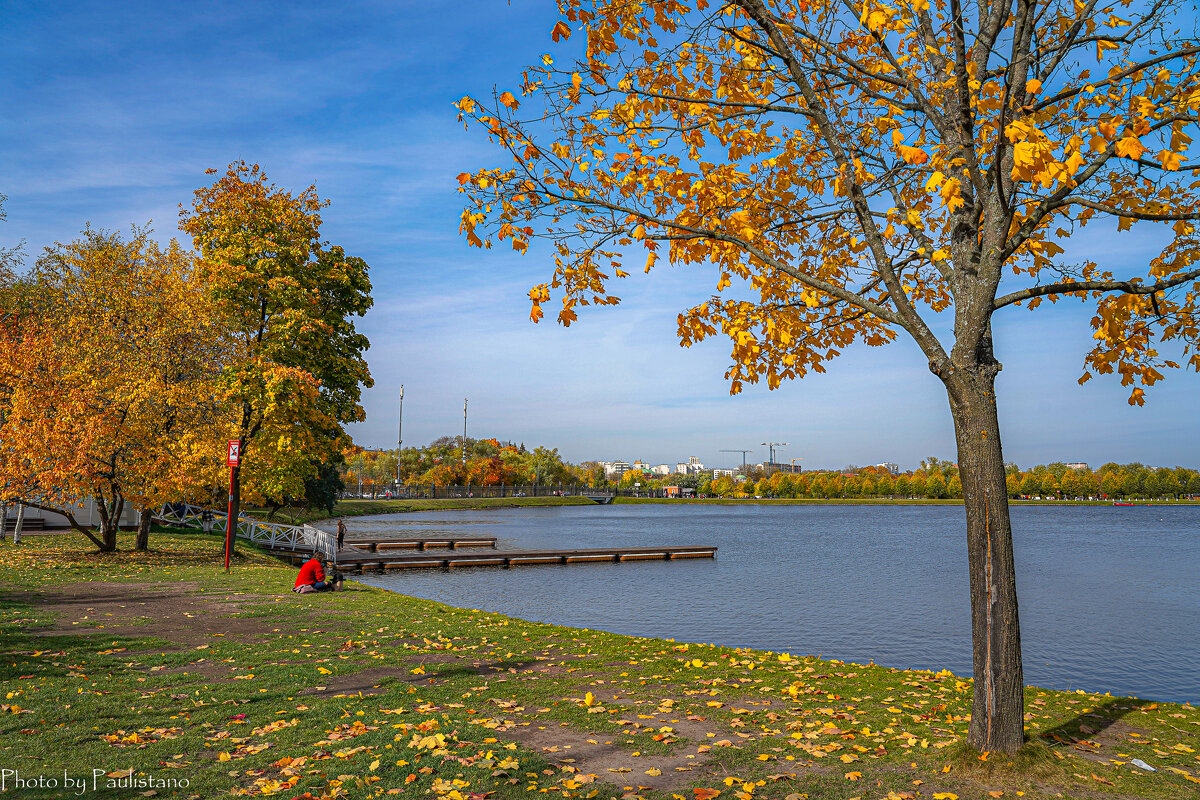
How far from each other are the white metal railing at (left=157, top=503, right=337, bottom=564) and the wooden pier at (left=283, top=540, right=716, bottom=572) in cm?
88

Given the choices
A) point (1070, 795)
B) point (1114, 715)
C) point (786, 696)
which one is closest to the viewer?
point (1070, 795)

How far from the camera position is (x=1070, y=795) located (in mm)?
5031

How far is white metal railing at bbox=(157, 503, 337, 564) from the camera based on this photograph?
3161cm

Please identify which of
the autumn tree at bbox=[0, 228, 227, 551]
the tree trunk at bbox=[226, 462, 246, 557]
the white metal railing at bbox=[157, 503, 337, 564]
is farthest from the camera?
the white metal railing at bbox=[157, 503, 337, 564]

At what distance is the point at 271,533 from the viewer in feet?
106

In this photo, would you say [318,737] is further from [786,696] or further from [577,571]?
[577,571]

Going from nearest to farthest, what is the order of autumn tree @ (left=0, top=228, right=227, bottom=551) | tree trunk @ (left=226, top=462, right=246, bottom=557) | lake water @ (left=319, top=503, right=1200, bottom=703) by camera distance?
lake water @ (left=319, top=503, right=1200, bottom=703), autumn tree @ (left=0, top=228, right=227, bottom=551), tree trunk @ (left=226, top=462, right=246, bottom=557)

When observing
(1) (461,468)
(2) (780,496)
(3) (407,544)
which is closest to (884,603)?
(3) (407,544)

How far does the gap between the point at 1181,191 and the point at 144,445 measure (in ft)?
74.3

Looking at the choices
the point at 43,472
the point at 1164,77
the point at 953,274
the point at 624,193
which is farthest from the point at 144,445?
the point at 1164,77

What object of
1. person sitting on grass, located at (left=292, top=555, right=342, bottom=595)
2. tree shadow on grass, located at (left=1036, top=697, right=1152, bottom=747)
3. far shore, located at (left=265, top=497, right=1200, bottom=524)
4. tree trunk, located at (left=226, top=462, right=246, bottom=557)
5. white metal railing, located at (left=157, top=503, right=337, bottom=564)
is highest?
tree trunk, located at (left=226, top=462, right=246, bottom=557)

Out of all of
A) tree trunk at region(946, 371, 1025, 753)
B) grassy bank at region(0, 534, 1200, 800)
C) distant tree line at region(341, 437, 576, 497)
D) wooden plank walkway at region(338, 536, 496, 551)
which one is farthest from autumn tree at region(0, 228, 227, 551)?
distant tree line at region(341, 437, 576, 497)

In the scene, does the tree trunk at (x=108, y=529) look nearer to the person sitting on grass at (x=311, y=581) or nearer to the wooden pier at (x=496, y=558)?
the person sitting on grass at (x=311, y=581)

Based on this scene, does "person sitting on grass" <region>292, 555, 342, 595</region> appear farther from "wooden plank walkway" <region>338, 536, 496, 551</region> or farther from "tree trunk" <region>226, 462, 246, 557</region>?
"wooden plank walkway" <region>338, 536, 496, 551</region>
